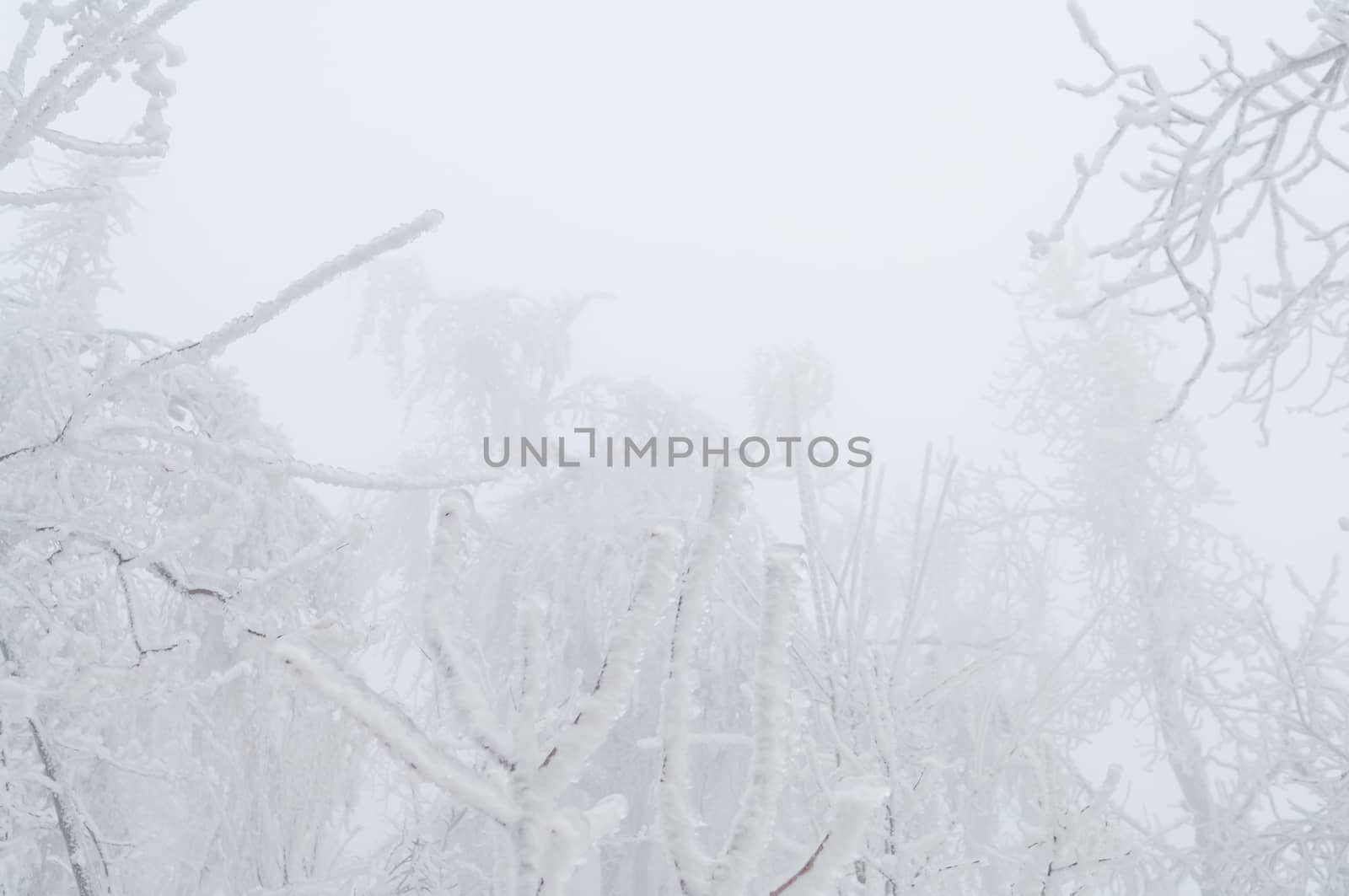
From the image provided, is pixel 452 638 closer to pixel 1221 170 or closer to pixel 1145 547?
pixel 1221 170

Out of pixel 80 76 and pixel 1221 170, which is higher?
pixel 1221 170

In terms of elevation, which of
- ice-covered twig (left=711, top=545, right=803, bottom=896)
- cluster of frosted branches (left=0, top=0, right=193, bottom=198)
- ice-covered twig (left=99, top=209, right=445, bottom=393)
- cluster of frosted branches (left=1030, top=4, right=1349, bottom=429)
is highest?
cluster of frosted branches (left=1030, top=4, right=1349, bottom=429)

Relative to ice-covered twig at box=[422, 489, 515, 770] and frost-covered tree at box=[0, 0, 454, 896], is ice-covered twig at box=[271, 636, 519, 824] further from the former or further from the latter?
frost-covered tree at box=[0, 0, 454, 896]

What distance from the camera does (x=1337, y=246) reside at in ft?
8.18

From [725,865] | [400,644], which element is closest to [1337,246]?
[725,865]

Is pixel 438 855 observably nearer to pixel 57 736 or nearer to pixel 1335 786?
pixel 57 736

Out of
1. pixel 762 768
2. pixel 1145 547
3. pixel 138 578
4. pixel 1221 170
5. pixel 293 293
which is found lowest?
pixel 762 768

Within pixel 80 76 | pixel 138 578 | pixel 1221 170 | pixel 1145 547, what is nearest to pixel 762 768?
pixel 80 76

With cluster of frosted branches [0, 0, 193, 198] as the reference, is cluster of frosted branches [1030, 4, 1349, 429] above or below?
above

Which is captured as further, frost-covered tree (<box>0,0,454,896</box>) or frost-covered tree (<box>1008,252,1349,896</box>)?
frost-covered tree (<box>1008,252,1349,896</box>)

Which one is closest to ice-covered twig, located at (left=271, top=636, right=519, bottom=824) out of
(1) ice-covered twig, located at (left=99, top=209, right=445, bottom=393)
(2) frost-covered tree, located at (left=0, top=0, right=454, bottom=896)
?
(2) frost-covered tree, located at (left=0, top=0, right=454, bottom=896)

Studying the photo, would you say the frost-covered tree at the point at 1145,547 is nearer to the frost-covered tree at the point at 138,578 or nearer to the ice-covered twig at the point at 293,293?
the frost-covered tree at the point at 138,578

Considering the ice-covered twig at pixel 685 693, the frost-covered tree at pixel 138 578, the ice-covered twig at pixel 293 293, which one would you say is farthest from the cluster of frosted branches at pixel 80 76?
the ice-covered twig at pixel 685 693

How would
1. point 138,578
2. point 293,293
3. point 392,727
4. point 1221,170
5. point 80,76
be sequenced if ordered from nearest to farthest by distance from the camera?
point 392,727 → point 293,293 → point 80,76 → point 138,578 → point 1221,170
